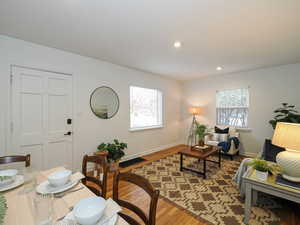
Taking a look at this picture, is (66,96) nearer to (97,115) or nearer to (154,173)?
(97,115)

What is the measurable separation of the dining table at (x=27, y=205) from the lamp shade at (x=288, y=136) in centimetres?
184

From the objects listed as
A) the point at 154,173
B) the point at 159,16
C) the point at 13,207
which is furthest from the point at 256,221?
the point at 159,16

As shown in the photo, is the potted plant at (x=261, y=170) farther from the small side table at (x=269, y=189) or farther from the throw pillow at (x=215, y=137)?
the throw pillow at (x=215, y=137)

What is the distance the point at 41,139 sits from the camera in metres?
2.56

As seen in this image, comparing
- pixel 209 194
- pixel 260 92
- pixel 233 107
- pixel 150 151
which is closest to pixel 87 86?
pixel 150 151

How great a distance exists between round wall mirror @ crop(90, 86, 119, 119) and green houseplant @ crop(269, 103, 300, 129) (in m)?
3.98

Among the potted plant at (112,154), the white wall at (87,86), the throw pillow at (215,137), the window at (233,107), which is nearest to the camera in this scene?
the white wall at (87,86)

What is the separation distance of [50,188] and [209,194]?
7.30 ft

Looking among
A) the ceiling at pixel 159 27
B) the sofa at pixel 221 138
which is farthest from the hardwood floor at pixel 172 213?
the ceiling at pixel 159 27

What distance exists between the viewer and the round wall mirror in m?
3.22

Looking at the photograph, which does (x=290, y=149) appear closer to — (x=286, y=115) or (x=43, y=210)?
(x=43, y=210)

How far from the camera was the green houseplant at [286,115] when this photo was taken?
3179mm

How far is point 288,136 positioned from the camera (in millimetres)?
1533

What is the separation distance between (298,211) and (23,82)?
15.0 feet
